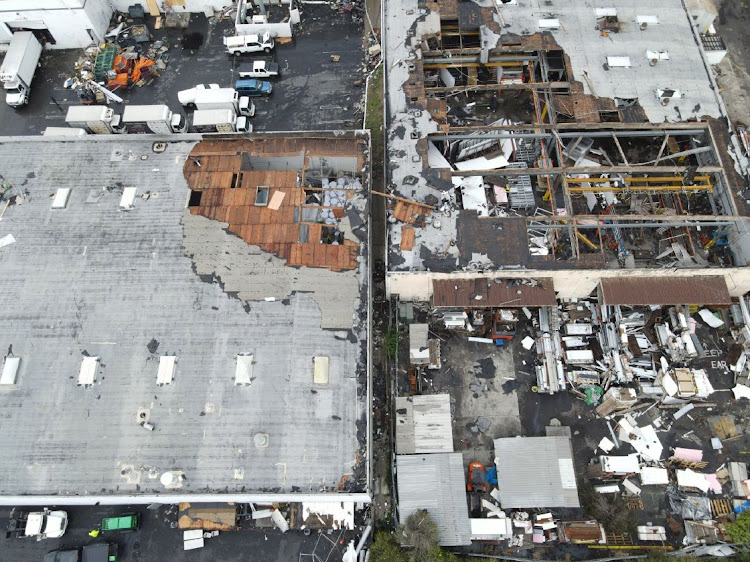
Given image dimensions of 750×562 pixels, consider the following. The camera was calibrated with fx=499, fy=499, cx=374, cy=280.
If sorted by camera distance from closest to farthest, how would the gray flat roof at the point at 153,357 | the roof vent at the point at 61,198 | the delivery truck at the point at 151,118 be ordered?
1. the gray flat roof at the point at 153,357
2. the roof vent at the point at 61,198
3. the delivery truck at the point at 151,118

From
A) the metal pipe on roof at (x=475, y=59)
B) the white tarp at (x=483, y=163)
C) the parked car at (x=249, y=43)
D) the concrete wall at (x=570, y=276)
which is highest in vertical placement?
the parked car at (x=249, y=43)

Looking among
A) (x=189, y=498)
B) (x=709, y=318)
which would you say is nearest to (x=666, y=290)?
(x=709, y=318)

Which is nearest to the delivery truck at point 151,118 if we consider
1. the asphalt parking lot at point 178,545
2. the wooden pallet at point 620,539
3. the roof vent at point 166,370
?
the roof vent at point 166,370

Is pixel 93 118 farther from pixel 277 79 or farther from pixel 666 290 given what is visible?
pixel 666 290

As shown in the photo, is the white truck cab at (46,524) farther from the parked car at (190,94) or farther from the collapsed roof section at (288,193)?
the parked car at (190,94)

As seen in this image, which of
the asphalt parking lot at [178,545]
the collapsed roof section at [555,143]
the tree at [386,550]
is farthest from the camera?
the collapsed roof section at [555,143]

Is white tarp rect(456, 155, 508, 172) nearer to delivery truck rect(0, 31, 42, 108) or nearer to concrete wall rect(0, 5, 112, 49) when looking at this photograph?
concrete wall rect(0, 5, 112, 49)

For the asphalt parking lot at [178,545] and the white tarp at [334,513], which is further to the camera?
the asphalt parking lot at [178,545]
